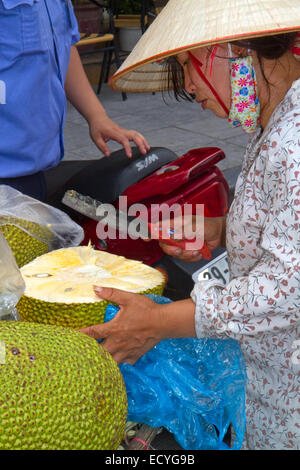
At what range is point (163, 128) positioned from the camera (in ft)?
16.8

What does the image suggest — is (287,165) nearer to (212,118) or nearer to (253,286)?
(253,286)

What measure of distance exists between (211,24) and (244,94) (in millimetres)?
170

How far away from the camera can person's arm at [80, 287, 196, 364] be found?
107cm

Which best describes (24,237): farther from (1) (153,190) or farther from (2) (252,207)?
(2) (252,207)

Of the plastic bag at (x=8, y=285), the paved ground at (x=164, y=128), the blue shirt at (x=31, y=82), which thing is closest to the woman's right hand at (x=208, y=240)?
the blue shirt at (x=31, y=82)

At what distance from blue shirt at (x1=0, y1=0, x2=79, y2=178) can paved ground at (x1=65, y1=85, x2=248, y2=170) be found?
9.29 feet

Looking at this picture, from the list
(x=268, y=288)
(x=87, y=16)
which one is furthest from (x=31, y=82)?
(x=87, y=16)

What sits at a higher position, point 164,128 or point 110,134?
point 110,134

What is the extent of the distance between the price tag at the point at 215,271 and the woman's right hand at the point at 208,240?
0.27 ft

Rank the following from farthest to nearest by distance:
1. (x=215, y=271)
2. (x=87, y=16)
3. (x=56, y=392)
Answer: (x=87, y=16), (x=215, y=271), (x=56, y=392)

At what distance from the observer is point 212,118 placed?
5492 millimetres

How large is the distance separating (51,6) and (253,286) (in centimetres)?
90

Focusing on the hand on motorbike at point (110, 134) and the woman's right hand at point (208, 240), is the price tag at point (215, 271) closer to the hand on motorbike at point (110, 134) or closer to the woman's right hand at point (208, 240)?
the woman's right hand at point (208, 240)

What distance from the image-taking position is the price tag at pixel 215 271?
1639 mm
